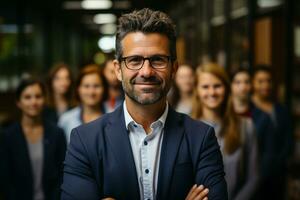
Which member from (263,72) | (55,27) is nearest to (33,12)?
(55,27)

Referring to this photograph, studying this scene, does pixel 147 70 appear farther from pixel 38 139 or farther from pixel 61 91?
pixel 61 91

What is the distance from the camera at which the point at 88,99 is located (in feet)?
18.0

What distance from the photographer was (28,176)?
474 cm

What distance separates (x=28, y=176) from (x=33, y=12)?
14.1 meters

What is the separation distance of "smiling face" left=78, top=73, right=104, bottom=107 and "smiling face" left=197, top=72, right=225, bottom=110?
1.24m

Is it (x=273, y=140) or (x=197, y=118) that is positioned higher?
(x=197, y=118)

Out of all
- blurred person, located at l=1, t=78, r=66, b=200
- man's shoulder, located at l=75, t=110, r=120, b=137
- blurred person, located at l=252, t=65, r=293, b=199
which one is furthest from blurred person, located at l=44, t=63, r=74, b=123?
man's shoulder, located at l=75, t=110, r=120, b=137

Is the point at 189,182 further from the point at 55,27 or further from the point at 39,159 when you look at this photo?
the point at 55,27

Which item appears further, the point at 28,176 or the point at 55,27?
the point at 55,27

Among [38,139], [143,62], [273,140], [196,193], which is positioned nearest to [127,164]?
[196,193]

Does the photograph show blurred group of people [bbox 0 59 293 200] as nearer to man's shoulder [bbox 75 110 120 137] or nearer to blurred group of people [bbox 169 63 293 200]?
blurred group of people [bbox 169 63 293 200]

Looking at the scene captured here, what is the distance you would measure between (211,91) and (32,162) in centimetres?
153

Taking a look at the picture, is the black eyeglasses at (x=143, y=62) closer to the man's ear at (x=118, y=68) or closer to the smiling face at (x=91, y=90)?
the man's ear at (x=118, y=68)

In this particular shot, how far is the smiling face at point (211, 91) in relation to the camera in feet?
14.8
